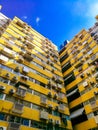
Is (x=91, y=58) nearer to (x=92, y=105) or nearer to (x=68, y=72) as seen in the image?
(x=68, y=72)

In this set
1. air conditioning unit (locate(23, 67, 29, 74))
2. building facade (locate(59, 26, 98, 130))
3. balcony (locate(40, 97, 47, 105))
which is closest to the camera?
balcony (locate(40, 97, 47, 105))

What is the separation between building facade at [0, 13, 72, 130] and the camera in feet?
55.4

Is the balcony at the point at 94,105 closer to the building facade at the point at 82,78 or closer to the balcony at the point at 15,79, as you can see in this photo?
the building facade at the point at 82,78

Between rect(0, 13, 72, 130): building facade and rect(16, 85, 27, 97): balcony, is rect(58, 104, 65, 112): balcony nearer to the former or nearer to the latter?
rect(0, 13, 72, 130): building facade

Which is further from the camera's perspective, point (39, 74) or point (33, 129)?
point (39, 74)

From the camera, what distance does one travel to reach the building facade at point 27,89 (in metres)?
16.9

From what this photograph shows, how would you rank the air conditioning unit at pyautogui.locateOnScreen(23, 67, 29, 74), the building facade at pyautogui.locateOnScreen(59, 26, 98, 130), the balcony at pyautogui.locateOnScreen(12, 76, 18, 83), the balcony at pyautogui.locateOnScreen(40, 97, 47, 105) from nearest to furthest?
the balcony at pyautogui.locateOnScreen(12, 76, 18, 83) < the balcony at pyautogui.locateOnScreen(40, 97, 47, 105) < the building facade at pyautogui.locateOnScreen(59, 26, 98, 130) < the air conditioning unit at pyautogui.locateOnScreen(23, 67, 29, 74)

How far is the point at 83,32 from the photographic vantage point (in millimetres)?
36906

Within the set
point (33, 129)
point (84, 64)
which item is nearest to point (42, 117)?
point (33, 129)

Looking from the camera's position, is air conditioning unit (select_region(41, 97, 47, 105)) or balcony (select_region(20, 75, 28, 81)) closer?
air conditioning unit (select_region(41, 97, 47, 105))

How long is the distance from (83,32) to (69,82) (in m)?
14.4

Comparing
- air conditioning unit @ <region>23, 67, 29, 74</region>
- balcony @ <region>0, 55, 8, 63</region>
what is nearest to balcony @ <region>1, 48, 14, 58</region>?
balcony @ <region>0, 55, 8, 63</region>

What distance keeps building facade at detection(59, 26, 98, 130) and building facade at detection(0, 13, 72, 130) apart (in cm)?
228

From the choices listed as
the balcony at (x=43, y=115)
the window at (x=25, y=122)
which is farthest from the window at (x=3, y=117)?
the balcony at (x=43, y=115)
